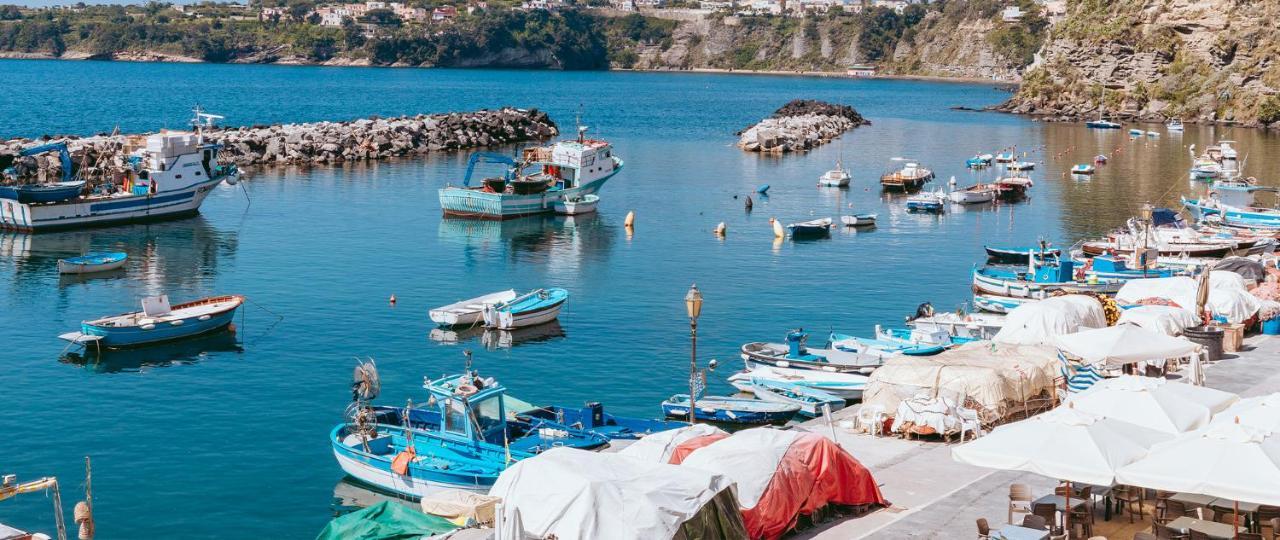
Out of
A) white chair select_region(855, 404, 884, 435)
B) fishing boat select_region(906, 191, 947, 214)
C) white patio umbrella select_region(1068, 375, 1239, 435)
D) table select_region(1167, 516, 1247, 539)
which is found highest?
white patio umbrella select_region(1068, 375, 1239, 435)

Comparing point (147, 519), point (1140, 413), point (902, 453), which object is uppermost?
point (1140, 413)

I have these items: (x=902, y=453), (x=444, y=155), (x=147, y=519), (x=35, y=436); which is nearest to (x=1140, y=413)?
(x=902, y=453)

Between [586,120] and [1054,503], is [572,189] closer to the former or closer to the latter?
[1054,503]

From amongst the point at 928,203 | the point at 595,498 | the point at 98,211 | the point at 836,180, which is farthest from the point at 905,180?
the point at 595,498

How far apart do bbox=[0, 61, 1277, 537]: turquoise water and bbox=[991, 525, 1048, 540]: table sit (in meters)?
13.5

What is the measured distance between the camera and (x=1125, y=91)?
148m

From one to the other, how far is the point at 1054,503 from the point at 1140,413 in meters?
2.58

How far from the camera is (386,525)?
20312 mm

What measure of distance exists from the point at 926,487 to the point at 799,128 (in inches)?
3789

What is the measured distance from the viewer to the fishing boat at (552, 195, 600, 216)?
68.3 meters

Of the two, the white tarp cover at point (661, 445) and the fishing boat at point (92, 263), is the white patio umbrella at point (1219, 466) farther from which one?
the fishing boat at point (92, 263)

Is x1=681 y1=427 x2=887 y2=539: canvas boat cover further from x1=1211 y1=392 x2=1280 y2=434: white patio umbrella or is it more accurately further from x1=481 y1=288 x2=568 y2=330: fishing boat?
x1=481 y1=288 x2=568 y2=330: fishing boat

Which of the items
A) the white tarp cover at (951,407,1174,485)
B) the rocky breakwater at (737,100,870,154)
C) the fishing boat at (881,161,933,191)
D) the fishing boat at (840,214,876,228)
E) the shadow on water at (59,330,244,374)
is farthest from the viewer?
the rocky breakwater at (737,100,870,154)

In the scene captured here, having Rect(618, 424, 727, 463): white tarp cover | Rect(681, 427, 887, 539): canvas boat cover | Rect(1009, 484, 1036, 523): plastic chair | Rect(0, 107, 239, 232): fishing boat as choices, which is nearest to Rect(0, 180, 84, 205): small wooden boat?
Rect(0, 107, 239, 232): fishing boat
